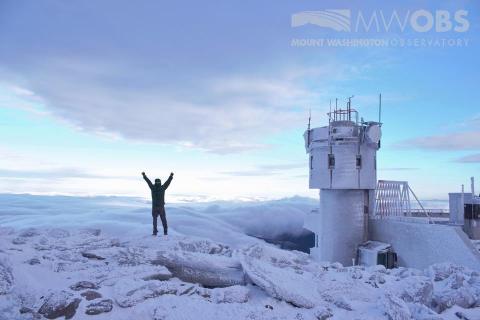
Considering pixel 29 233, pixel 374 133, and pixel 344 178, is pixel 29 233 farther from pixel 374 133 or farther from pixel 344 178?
pixel 374 133

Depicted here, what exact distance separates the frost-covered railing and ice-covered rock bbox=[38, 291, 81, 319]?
18691mm

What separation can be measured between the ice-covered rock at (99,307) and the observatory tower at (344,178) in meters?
17.0

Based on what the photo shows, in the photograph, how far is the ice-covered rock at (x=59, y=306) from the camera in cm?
566

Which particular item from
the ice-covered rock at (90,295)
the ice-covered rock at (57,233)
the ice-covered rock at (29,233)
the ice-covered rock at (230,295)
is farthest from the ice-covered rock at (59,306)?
the ice-covered rock at (29,233)

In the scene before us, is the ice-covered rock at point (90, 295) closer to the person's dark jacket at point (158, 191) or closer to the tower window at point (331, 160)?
the person's dark jacket at point (158, 191)

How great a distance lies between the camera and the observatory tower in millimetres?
21281

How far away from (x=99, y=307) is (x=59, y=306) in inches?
21.4

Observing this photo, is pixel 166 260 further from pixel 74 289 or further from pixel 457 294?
pixel 457 294

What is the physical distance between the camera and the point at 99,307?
5879mm

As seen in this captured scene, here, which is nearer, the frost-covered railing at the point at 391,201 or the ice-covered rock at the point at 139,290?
the ice-covered rock at the point at 139,290

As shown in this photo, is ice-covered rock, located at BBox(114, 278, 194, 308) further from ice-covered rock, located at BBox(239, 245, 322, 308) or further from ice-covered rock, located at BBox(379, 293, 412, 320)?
ice-covered rock, located at BBox(379, 293, 412, 320)

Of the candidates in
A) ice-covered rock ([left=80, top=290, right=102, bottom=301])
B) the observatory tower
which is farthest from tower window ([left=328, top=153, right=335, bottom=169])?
ice-covered rock ([left=80, top=290, right=102, bottom=301])

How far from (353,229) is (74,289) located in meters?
17.8

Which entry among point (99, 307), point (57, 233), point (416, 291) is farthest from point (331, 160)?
point (99, 307)
